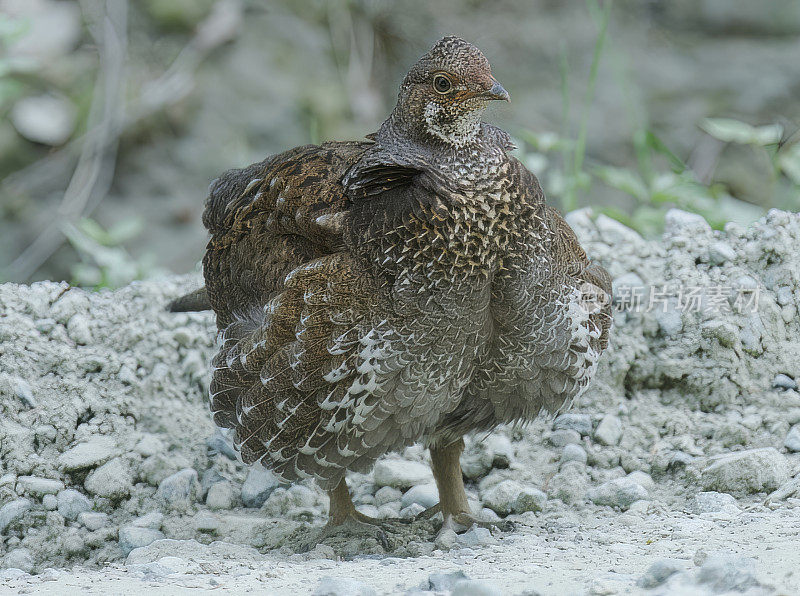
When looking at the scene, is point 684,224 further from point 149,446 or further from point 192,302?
point 149,446

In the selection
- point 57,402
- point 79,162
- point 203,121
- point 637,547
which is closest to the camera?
point 637,547

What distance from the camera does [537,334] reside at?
3555 millimetres

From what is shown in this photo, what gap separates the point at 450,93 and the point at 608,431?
1818 mm

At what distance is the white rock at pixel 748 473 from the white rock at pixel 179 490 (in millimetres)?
2114

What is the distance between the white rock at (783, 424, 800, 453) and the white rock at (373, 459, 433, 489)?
151cm

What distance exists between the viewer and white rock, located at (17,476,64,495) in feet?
13.7

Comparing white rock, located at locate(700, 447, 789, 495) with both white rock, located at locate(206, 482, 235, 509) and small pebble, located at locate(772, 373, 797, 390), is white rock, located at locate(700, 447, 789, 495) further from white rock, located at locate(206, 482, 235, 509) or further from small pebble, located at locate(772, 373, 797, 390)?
white rock, located at locate(206, 482, 235, 509)

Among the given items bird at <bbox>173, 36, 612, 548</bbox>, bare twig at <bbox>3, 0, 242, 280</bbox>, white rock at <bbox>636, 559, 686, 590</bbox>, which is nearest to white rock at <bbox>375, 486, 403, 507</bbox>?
bird at <bbox>173, 36, 612, 548</bbox>

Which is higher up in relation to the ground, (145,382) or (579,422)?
(145,382)

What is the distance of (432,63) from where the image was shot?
342 centimetres

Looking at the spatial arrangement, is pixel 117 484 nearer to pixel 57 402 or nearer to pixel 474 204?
pixel 57 402

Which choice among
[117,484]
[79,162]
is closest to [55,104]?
[79,162]

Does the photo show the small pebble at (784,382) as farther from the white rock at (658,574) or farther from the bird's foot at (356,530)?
the white rock at (658,574)

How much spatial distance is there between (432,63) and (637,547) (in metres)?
1.74
